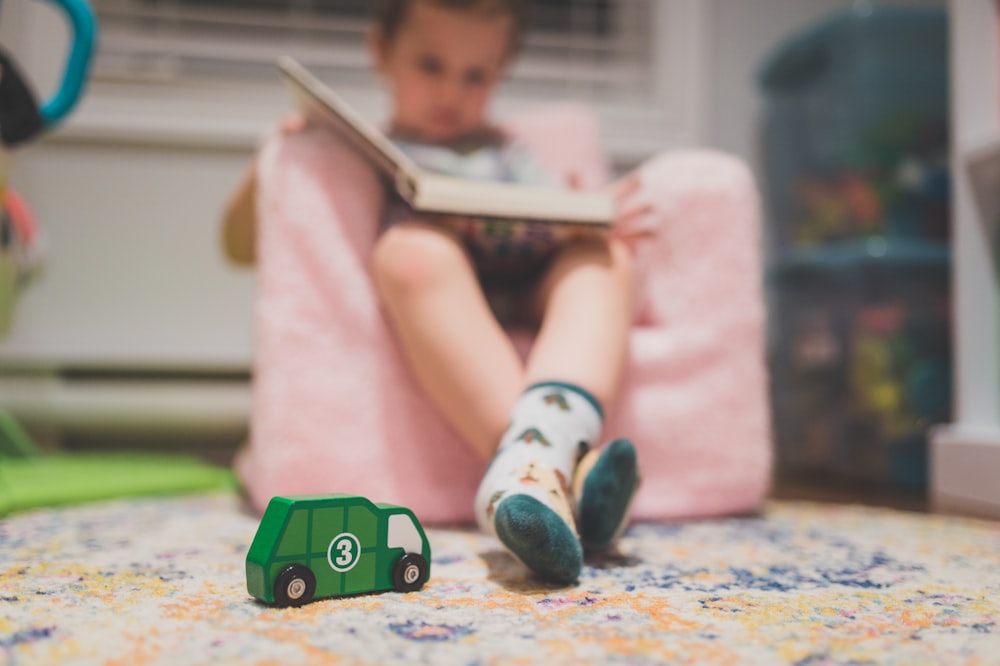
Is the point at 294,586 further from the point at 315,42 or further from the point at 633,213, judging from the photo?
the point at 315,42

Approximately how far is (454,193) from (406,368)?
190mm

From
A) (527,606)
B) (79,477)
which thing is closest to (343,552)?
(527,606)

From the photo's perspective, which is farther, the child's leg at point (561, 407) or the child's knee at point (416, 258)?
the child's knee at point (416, 258)

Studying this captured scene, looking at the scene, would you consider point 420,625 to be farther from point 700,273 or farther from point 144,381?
point 144,381

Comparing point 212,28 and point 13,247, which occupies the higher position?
point 212,28

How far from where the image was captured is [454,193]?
0.80 meters

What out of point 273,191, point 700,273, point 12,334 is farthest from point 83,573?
point 12,334

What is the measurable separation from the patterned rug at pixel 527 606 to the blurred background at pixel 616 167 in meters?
0.55

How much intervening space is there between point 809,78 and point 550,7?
554 mm

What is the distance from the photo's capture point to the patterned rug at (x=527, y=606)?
44 cm

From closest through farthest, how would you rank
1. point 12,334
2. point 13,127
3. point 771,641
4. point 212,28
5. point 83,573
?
point 771,641
point 83,573
point 13,127
point 12,334
point 212,28

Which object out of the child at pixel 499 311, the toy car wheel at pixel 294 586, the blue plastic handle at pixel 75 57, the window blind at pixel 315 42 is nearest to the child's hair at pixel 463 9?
the child at pixel 499 311

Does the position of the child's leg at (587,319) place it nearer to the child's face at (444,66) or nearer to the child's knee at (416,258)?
the child's knee at (416,258)

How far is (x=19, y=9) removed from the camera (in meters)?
0.96
